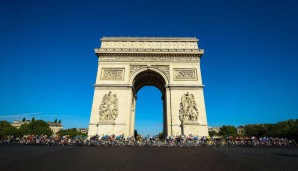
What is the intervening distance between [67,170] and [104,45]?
17.7 metres

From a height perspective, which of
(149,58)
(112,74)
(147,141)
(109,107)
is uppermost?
(149,58)

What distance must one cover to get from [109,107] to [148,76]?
21.6 ft

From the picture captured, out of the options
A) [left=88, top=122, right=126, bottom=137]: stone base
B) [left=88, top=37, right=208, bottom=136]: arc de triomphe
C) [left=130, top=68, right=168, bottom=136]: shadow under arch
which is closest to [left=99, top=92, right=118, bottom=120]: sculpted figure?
[left=88, top=37, right=208, bottom=136]: arc de triomphe

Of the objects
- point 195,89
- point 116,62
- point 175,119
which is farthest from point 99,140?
point 195,89

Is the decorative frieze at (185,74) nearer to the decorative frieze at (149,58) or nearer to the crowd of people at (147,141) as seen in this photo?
the decorative frieze at (149,58)

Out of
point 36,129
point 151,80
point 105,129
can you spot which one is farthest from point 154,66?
point 36,129

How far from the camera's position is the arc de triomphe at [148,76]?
16641 mm

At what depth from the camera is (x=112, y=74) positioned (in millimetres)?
18875

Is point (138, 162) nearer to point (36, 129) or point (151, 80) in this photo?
point (151, 80)

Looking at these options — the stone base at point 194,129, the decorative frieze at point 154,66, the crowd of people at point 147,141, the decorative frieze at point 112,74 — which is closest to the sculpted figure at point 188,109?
the stone base at point 194,129

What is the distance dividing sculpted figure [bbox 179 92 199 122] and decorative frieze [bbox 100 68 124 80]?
7.13m

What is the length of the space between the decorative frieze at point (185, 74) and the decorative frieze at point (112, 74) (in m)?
6.07

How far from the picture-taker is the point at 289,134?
107 ft

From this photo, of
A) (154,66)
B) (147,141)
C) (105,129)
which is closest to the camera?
(147,141)
